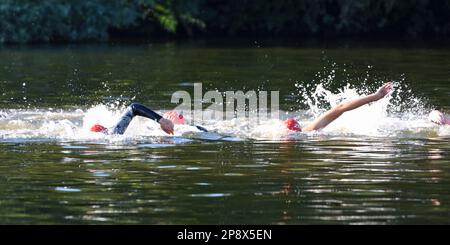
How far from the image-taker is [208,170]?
15.7 m

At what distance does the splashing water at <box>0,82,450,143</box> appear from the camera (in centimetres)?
1908

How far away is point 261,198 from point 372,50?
89.2 ft

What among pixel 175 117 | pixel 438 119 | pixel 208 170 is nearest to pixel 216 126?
pixel 175 117

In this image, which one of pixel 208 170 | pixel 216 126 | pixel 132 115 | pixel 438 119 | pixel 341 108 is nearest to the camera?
pixel 208 170

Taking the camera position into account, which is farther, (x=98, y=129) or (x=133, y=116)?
(x=98, y=129)

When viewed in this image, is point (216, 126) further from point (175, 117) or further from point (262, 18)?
point (262, 18)

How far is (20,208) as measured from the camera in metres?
13.2

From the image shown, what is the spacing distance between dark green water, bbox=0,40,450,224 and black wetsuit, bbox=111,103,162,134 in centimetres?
26

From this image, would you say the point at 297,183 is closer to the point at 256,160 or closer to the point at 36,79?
the point at 256,160

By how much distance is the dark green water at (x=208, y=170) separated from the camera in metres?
12.9

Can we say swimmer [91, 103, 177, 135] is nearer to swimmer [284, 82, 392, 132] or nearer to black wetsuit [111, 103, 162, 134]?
black wetsuit [111, 103, 162, 134]

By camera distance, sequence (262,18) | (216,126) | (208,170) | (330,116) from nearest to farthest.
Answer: (208,170)
(330,116)
(216,126)
(262,18)

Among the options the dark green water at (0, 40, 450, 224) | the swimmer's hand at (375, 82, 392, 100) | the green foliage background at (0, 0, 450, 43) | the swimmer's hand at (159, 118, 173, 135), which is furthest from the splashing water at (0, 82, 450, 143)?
the green foliage background at (0, 0, 450, 43)

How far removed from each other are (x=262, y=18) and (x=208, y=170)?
3549cm
